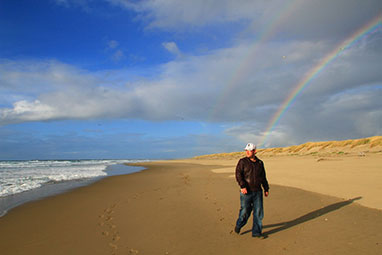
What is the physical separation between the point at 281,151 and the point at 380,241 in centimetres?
5571

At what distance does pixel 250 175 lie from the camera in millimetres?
6012

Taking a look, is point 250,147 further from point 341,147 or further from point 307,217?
point 341,147

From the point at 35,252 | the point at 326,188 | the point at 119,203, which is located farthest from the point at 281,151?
the point at 35,252

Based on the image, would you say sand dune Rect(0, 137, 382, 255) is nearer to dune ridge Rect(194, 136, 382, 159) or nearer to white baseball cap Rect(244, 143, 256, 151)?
white baseball cap Rect(244, 143, 256, 151)

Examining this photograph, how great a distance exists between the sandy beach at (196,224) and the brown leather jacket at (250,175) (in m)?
1.26

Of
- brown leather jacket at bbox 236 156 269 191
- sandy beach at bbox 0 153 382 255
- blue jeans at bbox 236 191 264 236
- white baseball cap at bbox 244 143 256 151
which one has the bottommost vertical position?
sandy beach at bbox 0 153 382 255

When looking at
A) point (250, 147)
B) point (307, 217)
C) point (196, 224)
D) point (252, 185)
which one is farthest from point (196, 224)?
point (307, 217)

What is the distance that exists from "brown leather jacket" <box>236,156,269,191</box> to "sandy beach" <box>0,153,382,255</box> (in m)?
1.26

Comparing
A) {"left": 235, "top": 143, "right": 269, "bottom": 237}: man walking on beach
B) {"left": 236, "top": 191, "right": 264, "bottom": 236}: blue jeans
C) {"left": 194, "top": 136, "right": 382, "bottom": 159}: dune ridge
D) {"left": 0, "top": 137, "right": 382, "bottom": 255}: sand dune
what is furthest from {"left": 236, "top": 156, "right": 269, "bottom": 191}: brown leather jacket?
{"left": 194, "top": 136, "right": 382, "bottom": 159}: dune ridge

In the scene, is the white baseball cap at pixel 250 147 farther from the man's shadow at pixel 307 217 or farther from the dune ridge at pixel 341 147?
the dune ridge at pixel 341 147

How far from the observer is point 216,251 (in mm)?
5398

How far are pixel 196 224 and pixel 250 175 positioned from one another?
2.45 m

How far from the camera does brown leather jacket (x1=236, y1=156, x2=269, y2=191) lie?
5.98 metres

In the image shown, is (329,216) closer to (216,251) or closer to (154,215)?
(216,251)
